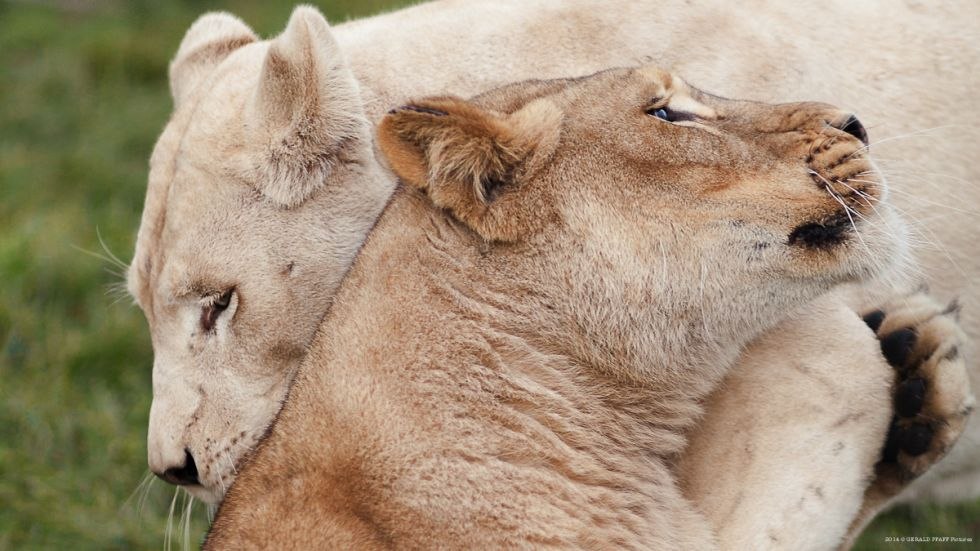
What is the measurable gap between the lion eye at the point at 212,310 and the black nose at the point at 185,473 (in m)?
0.36

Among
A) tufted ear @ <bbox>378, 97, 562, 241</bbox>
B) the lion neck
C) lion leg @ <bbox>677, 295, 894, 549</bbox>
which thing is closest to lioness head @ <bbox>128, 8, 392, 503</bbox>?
the lion neck

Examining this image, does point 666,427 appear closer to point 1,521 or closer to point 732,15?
point 732,15

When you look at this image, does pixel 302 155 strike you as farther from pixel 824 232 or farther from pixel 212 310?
pixel 824 232

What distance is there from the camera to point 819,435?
3656mm

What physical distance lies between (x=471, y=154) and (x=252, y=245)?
2.95ft

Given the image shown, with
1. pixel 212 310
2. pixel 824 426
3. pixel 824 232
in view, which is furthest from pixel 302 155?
pixel 824 426

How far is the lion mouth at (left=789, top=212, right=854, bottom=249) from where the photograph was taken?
11.3ft

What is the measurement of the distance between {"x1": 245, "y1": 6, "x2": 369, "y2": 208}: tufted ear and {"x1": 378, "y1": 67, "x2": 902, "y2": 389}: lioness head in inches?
24.7

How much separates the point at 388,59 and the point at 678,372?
1460 mm

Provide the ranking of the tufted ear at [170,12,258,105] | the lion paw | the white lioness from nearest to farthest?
the lion paw → the white lioness → the tufted ear at [170,12,258,105]

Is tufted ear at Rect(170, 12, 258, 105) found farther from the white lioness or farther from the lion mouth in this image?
the lion mouth

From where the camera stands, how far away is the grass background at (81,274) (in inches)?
197

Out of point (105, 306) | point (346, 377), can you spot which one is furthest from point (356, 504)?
point (105, 306)

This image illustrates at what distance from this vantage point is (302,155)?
13.0ft
